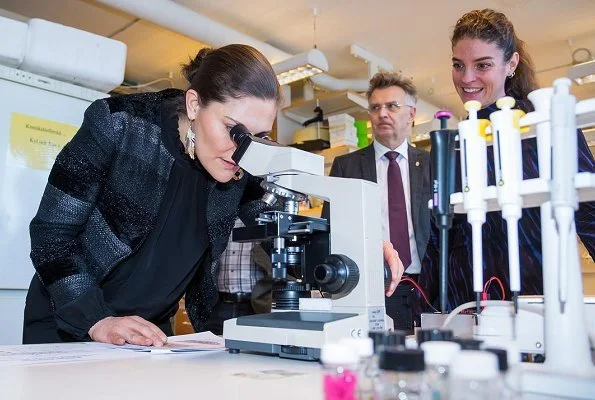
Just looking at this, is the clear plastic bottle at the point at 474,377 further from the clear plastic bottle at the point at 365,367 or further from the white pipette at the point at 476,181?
the white pipette at the point at 476,181

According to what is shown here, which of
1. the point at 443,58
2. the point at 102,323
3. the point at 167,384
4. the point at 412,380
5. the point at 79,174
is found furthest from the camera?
the point at 443,58

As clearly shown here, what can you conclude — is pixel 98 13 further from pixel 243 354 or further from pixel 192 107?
pixel 243 354

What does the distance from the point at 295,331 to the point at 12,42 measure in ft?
6.82

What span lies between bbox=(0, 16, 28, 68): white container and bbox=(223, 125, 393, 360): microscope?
1710mm

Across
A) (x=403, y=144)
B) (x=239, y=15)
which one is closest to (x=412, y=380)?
(x=403, y=144)

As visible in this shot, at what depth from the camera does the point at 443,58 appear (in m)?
4.30

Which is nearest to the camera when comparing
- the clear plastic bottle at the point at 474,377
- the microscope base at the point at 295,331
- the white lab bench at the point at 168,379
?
the clear plastic bottle at the point at 474,377

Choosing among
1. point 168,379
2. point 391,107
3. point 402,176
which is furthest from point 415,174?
point 168,379

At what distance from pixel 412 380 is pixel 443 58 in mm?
4196

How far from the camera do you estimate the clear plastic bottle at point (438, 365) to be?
0.44m

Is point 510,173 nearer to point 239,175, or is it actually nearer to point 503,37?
point 239,175

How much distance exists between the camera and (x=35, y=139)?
2367mm

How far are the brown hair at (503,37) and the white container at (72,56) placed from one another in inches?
65.1

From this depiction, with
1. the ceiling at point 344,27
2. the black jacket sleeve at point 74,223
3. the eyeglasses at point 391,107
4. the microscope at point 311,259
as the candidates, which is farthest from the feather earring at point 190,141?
the ceiling at point 344,27
